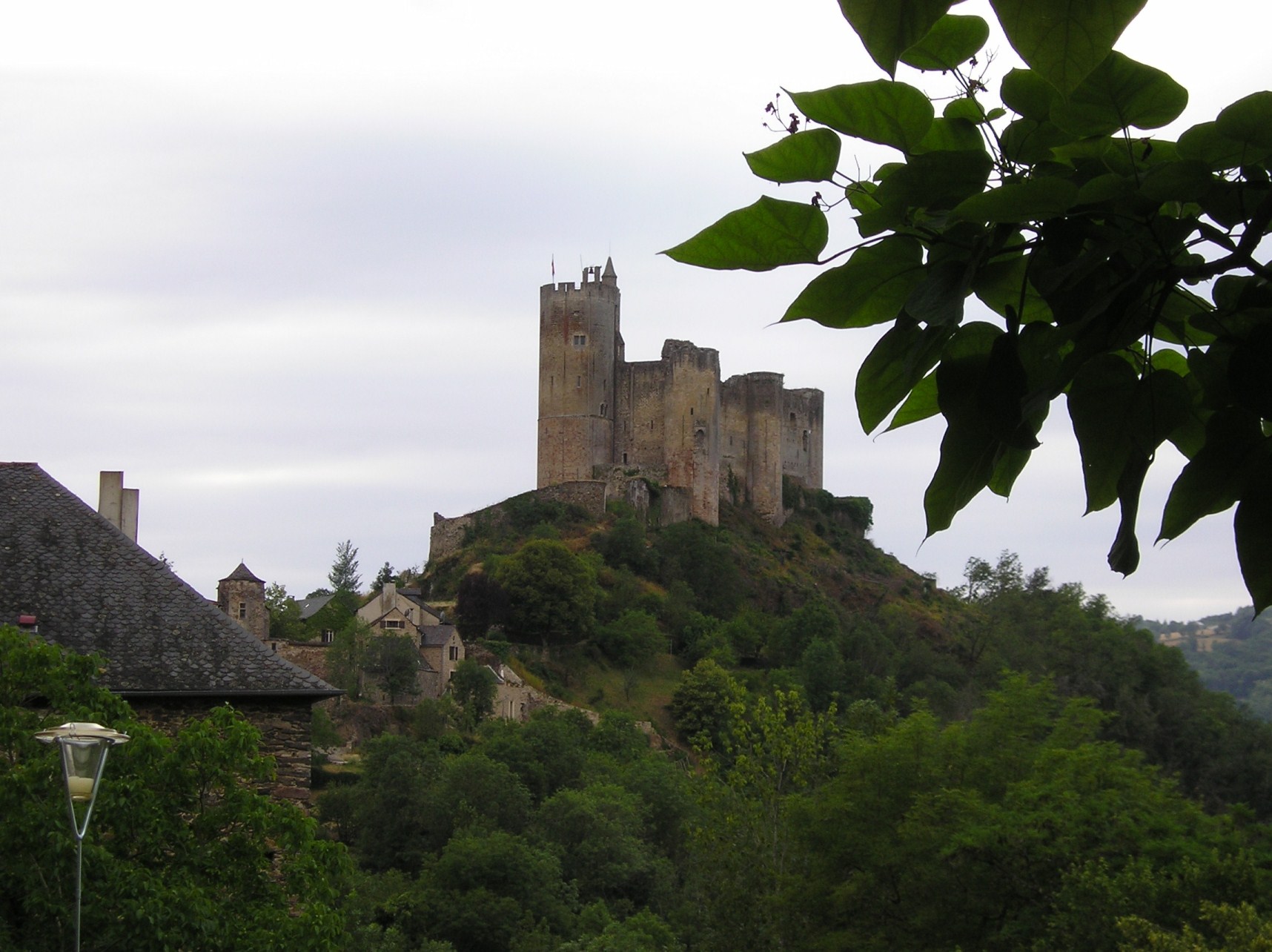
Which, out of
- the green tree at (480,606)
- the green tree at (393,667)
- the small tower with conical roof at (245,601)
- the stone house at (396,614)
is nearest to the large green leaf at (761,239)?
the small tower with conical roof at (245,601)

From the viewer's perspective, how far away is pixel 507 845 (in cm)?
3384

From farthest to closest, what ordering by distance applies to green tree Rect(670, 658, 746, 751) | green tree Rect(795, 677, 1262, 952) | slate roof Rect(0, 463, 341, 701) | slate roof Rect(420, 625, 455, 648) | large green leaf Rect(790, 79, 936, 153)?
slate roof Rect(420, 625, 455, 648), green tree Rect(670, 658, 746, 751), green tree Rect(795, 677, 1262, 952), slate roof Rect(0, 463, 341, 701), large green leaf Rect(790, 79, 936, 153)

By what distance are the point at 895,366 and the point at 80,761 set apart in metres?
8.40

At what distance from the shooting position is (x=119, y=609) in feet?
44.0

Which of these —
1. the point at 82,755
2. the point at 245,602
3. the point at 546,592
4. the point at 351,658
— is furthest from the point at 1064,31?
the point at 546,592

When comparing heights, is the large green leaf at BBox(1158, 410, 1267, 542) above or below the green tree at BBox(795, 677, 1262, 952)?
above

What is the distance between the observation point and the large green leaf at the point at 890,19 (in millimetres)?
1282

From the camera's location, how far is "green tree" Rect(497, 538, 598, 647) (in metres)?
59.4

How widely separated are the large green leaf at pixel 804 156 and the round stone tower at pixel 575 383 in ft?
218

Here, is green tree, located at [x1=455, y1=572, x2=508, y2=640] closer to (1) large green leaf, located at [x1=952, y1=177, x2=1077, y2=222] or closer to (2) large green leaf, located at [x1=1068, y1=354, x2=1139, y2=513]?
(2) large green leaf, located at [x1=1068, y1=354, x2=1139, y2=513]

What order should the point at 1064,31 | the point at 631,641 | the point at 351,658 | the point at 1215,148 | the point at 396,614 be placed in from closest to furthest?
1. the point at 1064,31
2. the point at 1215,148
3. the point at 351,658
4. the point at 396,614
5. the point at 631,641

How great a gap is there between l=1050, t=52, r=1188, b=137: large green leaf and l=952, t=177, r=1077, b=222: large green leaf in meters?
0.08

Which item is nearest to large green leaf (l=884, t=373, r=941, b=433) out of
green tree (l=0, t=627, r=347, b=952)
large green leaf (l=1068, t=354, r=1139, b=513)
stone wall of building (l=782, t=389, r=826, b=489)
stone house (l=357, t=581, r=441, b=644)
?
large green leaf (l=1068, t=354, r=1139, b=513)

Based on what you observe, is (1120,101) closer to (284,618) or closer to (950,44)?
(950,44)
